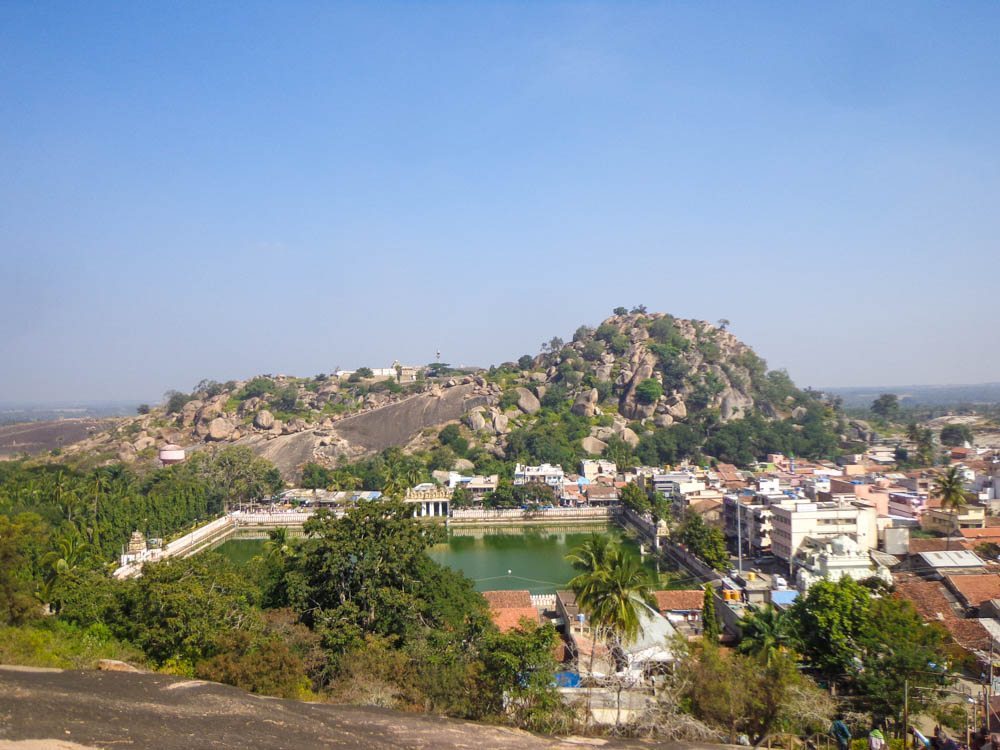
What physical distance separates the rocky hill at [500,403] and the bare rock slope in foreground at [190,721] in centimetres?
4347

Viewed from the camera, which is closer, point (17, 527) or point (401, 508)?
point (401, 508)

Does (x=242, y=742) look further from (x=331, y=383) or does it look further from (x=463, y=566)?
(x=331, y=383)

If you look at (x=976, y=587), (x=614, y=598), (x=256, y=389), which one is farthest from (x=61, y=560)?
(x=256, y=389)

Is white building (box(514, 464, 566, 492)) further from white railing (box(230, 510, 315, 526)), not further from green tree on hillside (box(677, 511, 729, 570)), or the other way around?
green tree on hillside (box(677, 511, 729, 570))

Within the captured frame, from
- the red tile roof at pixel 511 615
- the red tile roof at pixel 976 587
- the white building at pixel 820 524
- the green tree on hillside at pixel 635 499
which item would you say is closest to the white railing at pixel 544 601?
the red tile roof at pixel 511 615

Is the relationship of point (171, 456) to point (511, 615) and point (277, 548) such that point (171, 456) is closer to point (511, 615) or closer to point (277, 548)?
point (277, 548)

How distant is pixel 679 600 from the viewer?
18984 millimetres

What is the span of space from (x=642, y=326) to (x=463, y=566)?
1911 inches

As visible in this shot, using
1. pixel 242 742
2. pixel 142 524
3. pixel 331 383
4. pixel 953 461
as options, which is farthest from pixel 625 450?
pixel 242 742

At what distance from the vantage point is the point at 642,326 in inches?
2847

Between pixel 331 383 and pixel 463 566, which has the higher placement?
→ pixel 331 383

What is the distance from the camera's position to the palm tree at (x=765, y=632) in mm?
13586

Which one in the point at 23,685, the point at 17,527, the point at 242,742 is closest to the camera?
the point at 242,742

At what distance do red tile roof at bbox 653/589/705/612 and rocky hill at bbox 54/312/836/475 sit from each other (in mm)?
30835
